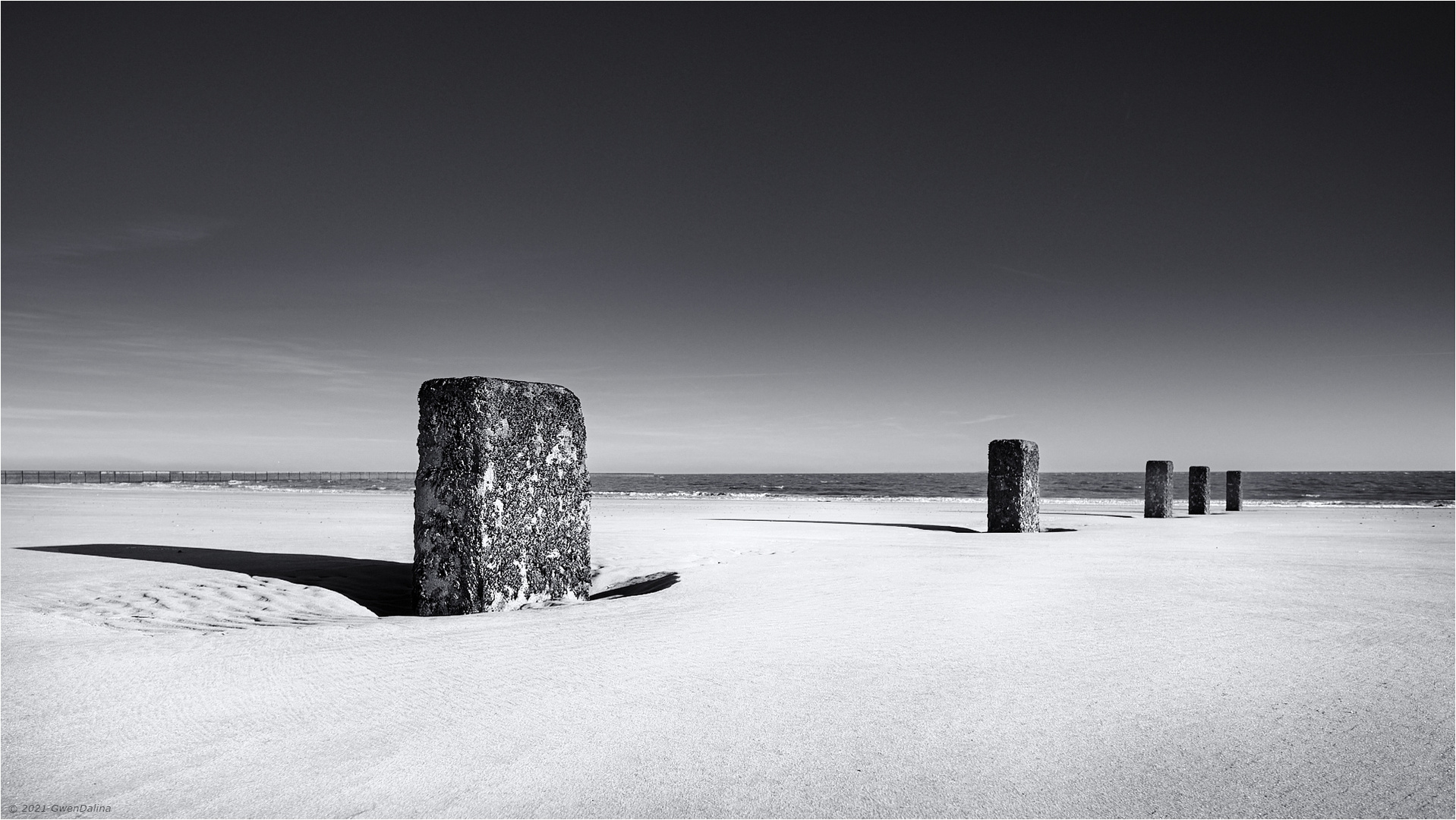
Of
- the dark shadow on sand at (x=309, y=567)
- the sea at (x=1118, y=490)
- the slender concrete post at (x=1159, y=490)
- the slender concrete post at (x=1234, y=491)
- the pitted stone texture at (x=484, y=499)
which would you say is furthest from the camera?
the sea at (x=1118, y=490)

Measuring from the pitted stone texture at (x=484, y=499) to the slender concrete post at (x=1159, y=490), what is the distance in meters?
15.6

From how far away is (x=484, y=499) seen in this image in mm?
A: 5316

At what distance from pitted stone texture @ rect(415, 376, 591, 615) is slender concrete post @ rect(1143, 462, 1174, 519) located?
1557 cm

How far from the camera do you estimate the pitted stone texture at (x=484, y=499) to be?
525 centimetres

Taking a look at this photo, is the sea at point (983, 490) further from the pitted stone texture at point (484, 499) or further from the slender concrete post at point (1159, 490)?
the pitted stone texture at point (484, 499)

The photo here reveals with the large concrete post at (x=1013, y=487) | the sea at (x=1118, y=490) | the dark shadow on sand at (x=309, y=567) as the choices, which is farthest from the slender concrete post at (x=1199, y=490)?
the dark shadow on sand at (x=309, y=567)

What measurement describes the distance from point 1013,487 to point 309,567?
1041 centimetres

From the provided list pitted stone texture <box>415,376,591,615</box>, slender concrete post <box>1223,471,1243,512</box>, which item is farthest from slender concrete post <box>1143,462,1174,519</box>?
pitted stone texture <box>415,376,591,615</box>

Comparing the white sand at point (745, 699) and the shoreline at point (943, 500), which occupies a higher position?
the white sand at point (745, 699)

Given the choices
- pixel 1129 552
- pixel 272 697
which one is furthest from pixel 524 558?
pixel 1129 552

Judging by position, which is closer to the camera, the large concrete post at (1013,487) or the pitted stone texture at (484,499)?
the pitted stone texture at (484,499)

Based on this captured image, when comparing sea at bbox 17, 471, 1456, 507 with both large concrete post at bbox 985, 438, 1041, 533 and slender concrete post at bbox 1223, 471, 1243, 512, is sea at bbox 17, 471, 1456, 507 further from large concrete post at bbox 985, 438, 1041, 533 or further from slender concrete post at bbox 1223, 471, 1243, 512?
large concrete post at bbox 985, 438, 1041, 533

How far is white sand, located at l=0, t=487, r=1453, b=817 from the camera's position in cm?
228

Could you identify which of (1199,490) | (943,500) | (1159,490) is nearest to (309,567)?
(1159,490)
